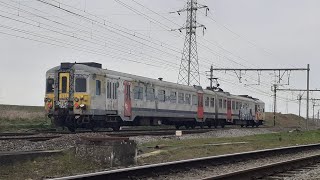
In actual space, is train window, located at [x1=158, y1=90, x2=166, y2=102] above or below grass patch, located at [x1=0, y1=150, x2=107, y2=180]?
above

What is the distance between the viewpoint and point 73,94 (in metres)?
22.8

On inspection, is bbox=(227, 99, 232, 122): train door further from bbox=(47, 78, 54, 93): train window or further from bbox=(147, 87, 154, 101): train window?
bbox=(47, 78, 54, 93): train window

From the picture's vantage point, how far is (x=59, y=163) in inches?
445

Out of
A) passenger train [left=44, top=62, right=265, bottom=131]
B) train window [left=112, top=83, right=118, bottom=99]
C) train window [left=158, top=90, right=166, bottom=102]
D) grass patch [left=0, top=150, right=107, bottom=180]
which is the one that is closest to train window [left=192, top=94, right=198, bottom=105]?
passenger train [left=44, top=62, right=265, bottom=131]

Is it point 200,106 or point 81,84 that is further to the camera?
point 200,106

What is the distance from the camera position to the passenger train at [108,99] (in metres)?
22.7

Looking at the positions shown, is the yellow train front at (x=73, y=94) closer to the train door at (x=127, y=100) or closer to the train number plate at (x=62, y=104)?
the train number plate at (x=62, y=104)

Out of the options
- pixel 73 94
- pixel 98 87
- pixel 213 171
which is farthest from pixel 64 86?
pixel 213 171

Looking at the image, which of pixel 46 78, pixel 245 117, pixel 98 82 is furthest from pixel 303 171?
pixel 245 117

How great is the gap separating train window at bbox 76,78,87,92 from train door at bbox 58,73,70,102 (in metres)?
0.59

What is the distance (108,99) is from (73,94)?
196 cm

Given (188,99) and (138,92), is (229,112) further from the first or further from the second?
(138,92)

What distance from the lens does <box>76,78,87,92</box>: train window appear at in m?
22.7

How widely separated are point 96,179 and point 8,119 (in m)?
28.4
